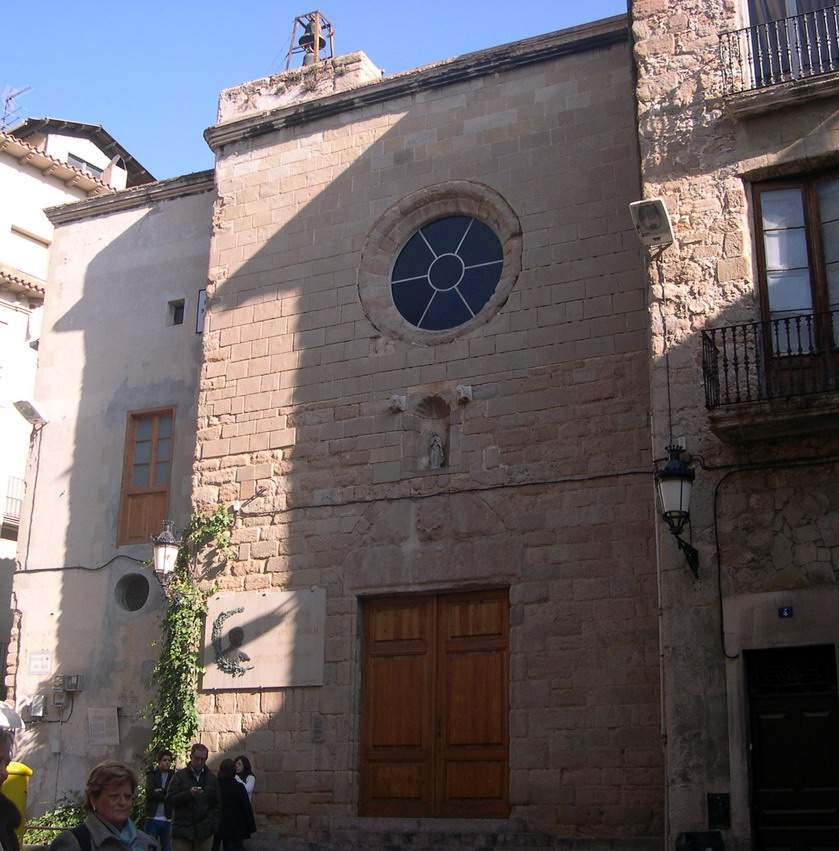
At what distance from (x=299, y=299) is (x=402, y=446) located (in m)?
2.30

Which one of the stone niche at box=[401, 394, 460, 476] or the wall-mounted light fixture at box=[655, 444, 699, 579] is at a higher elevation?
the stone niche at box=[401, 394, 460, 476]

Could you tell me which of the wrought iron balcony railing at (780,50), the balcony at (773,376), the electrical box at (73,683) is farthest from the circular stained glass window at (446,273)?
the electrical box at (73,683)

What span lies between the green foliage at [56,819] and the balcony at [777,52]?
9.68 meters

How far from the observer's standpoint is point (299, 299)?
550 inches

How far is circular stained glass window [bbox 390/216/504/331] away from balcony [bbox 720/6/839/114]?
3351mm

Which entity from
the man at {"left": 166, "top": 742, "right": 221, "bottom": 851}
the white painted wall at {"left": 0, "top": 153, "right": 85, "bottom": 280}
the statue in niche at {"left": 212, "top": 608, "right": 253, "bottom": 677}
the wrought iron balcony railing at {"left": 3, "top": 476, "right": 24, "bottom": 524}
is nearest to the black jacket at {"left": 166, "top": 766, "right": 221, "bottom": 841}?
the man at {"left": 166, "top": 742, "right": 221, "bottom": 851}

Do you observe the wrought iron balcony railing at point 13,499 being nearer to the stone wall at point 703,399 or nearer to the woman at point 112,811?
the stone wall at point 703,399

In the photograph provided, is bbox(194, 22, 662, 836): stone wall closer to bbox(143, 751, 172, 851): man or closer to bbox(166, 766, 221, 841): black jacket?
bbox(143, 751, 172, 851): man

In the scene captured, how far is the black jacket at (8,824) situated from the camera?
510 cm

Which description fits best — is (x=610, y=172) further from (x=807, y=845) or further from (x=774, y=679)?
(x=807, y=845)

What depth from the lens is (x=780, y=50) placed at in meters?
10.7

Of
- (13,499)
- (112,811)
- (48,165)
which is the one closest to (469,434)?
(112,811)

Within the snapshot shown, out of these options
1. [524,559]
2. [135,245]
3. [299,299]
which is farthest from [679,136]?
[135,245]

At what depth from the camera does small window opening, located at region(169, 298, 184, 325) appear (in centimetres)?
1569
